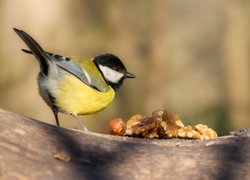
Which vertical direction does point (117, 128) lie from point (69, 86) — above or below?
below

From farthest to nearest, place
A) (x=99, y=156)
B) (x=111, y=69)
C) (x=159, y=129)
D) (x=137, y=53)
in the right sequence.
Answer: (x=137, y=53)
(x=111, y=69)
(x=159, y=129)
(x=99, y=156)

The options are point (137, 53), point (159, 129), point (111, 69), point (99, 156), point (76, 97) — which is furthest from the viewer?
point (137, 53)

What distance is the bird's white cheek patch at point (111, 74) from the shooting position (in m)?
5.10

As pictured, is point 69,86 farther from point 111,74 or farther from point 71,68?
point 111,74

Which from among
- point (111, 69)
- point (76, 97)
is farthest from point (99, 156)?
point (111, 69)

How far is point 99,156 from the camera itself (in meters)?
3.15

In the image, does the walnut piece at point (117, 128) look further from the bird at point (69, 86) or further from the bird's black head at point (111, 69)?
the bird's black head at point (111, 69)

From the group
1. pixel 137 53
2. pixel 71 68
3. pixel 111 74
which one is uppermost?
pixel 71 68

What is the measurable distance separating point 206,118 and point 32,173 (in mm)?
9575

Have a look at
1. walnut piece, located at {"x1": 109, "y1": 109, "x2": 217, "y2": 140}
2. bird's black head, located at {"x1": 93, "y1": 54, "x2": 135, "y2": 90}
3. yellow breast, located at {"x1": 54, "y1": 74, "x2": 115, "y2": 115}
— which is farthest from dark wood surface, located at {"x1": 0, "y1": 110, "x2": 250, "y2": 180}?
bird's black head, located at {"x1": 93, "y1": 54, "x2": 135, "y2": 90}

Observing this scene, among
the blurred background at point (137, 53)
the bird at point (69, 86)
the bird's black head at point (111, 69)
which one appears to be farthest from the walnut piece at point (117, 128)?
the blurred background at point (137, 53)

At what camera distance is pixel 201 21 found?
15.7 metres

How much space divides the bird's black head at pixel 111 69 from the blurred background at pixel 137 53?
240cm

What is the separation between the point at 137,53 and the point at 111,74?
4.00m
